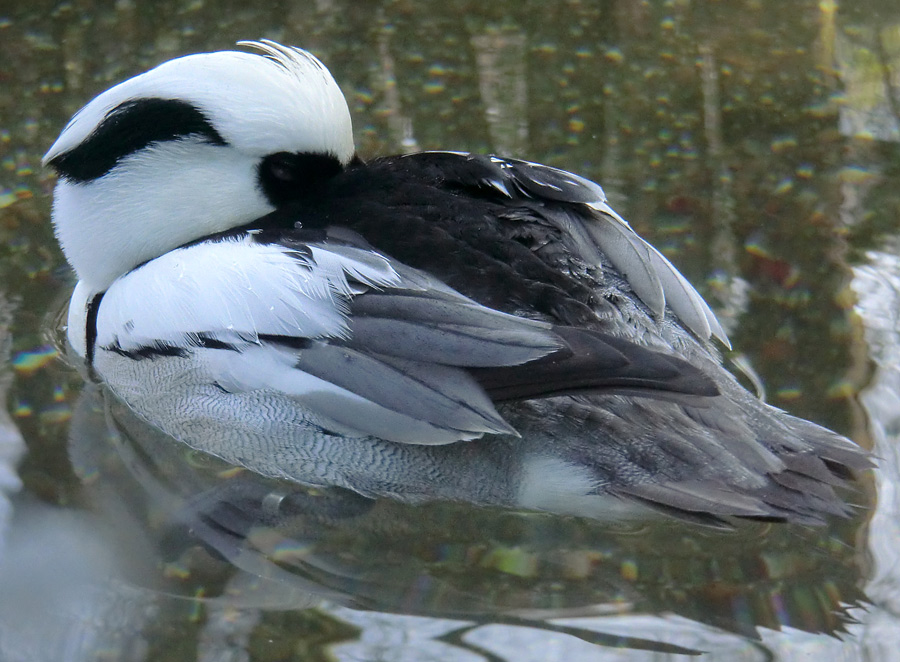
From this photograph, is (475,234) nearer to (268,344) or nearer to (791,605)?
(268,344)

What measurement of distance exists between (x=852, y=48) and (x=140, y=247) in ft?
11.7

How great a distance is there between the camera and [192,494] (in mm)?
3041

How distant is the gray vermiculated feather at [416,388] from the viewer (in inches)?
98.8

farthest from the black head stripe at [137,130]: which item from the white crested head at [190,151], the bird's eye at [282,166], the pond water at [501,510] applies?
the pond water at [501,510]

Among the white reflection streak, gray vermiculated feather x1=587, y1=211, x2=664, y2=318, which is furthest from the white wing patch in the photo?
the white reflection streak

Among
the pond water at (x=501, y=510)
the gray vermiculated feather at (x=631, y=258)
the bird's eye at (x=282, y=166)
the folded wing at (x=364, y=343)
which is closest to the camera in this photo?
the folded wing at (x=364, y=343)

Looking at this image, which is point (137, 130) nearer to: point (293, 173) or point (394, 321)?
point (293, 173)

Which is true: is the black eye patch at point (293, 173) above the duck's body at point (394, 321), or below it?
above

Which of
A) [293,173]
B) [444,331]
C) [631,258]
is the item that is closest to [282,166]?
[293,173]

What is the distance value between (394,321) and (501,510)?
0.67m

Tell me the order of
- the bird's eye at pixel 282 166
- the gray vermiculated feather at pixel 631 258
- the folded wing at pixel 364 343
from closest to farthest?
the folded wing at pixel 364 343 < the gray vermiculated feather at pixel 631 258 < the bird's eye at pixel 282 166

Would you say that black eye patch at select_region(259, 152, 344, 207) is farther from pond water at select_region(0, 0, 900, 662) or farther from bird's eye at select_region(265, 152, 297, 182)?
pond water at select_region(0, 0, 900, 662)

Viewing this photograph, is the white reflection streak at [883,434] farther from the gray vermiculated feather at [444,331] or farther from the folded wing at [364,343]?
A: the gray vermiculated feather at [444,331]

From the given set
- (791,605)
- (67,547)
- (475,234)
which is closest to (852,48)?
(475,234)
